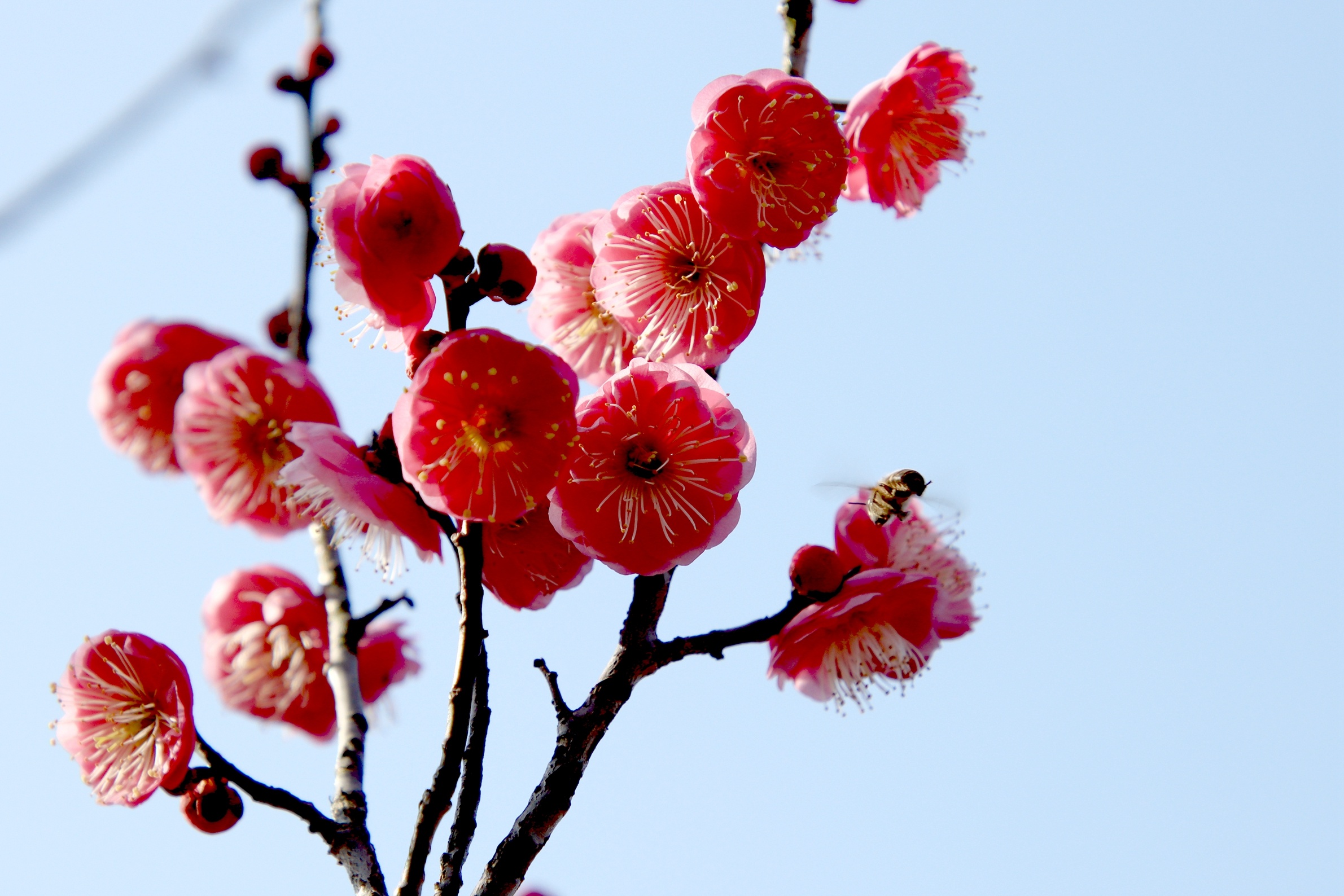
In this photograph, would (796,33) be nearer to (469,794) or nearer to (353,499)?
(353,499)

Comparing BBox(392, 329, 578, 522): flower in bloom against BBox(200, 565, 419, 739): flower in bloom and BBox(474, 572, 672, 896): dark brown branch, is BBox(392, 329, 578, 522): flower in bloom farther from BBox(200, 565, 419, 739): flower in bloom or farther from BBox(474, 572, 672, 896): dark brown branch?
BBox(200, 565, 419, 739): flower in bloom

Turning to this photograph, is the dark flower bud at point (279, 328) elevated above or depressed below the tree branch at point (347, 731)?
above

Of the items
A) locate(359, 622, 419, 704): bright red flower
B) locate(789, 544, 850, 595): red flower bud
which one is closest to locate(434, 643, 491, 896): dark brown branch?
locate(789, 544, 850, 595): red flower bud

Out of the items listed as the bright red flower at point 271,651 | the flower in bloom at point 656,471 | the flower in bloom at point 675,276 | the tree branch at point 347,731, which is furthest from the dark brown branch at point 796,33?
the bright red flower at point 271,651

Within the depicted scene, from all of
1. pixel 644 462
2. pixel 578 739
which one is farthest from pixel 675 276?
pixel 578 739

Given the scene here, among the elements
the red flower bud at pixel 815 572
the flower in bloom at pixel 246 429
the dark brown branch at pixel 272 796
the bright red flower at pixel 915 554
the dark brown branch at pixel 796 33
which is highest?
the dark brown branch at pixel 796 33

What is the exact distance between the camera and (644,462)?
1.96 m

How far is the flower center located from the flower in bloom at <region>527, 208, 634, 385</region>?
0.34 m

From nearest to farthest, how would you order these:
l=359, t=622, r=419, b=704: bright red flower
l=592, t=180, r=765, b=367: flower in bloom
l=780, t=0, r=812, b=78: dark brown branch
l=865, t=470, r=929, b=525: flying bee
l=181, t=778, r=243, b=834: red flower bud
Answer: l=181, t=778, r=243, b=834: red flower bud, l=592, t=180, r=765, b=367: flower in bloom, l=865, t=470, r=929, b=525: flying bee, l=780, t=0, r=812, b=78: dark brown branch, l=359, t=622, r=419, b=704: bright red flower

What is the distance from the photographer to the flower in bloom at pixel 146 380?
1.92m

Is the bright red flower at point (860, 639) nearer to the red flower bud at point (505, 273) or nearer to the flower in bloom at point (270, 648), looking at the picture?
the red flower bud at point (505, 273)

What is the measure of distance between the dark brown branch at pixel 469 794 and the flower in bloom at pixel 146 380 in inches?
28.2

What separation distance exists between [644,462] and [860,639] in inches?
25.0

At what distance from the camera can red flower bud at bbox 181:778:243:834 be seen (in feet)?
6.39
